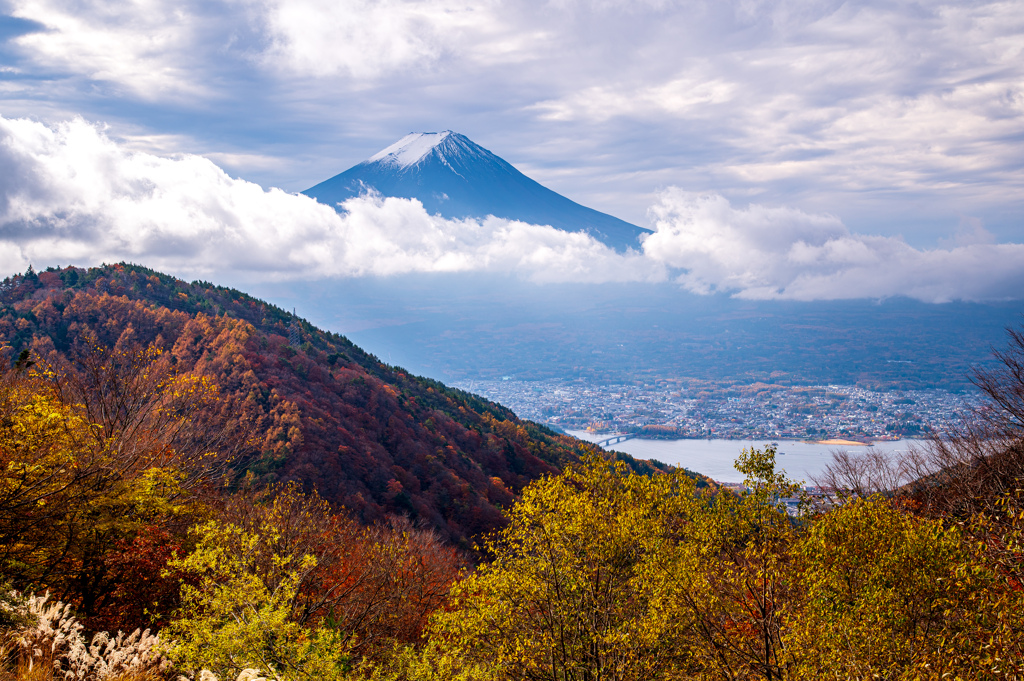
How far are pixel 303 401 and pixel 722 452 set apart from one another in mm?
144395

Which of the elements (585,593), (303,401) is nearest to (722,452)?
(303,401)

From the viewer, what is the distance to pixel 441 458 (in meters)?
60.9

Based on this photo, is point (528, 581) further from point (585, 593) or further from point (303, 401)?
point (303, 401)

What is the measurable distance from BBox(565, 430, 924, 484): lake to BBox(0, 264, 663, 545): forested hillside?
68.3 metres

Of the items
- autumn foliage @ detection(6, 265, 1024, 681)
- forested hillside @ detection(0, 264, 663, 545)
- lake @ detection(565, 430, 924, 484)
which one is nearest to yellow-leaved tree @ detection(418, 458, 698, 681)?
autumn foliage @ detection(6, 265, 1024, 681)

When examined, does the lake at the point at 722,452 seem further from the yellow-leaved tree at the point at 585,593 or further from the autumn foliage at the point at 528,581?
the yellow-leaved tree at the point at 585,593

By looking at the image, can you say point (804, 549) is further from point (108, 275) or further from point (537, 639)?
point (108, 275)

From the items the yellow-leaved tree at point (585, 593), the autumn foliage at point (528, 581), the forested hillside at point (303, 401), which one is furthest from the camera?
the forested hillside at point (303, 401)

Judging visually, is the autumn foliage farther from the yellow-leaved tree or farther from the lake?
the lake

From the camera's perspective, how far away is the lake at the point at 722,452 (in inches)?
5138

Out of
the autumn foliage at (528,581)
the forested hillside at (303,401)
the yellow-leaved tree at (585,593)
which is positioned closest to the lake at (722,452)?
the forested hillside at (303,401)

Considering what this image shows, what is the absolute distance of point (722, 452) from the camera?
6580 inches

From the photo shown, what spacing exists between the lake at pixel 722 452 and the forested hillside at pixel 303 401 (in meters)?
68.3

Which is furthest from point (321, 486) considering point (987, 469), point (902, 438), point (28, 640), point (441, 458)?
point (902, 438)
